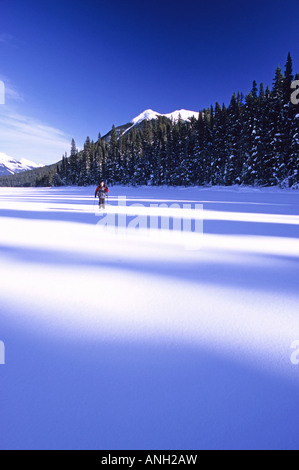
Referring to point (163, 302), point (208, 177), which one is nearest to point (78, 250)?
point (163, 302)

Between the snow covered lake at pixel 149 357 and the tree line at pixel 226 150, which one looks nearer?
the snow covered lake at pixel 149 357

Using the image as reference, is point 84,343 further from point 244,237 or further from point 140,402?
point 244,237

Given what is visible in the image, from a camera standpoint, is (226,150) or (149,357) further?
(226,150)

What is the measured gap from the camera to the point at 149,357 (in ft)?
5.36

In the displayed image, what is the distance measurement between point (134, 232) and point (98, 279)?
3177mm

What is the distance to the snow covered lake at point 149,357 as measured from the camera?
120 cm

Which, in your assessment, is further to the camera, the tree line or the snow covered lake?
the tree line

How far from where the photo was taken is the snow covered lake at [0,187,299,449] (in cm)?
120

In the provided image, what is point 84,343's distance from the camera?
179cm

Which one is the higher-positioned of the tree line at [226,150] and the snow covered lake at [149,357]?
the tree line at [226,150]

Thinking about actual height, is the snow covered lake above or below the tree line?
below

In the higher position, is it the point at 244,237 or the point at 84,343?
the point at 244,237

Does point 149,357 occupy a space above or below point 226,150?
below

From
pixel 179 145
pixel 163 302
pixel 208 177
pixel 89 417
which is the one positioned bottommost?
pixel 89 417
